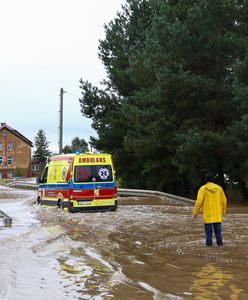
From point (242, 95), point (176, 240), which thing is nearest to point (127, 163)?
point (242, 95)

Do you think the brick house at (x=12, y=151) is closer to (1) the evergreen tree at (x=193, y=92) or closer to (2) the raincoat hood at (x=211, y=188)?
(1) the evergreen tree at (x=193, y=92)

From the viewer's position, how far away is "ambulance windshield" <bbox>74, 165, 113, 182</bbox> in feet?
64.0

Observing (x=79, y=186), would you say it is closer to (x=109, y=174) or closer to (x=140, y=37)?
(x=109, y=174)

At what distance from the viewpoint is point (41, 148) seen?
143 meters

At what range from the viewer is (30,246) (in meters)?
10.9

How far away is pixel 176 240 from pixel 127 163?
91.5 ft

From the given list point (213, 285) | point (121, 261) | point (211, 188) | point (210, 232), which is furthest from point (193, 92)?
point (213, 285)

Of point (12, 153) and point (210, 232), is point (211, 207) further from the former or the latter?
point (12, 153)

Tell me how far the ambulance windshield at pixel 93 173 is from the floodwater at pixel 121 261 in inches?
154

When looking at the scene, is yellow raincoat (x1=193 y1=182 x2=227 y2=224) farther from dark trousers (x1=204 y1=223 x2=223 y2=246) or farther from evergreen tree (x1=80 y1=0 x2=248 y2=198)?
evergreen tree (x1=80 y1=0 x2=248 y2=198)

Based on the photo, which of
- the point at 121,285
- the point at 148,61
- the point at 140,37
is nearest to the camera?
the point at 121,285

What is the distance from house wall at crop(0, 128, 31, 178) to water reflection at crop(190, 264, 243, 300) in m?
108

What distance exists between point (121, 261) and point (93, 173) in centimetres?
1046

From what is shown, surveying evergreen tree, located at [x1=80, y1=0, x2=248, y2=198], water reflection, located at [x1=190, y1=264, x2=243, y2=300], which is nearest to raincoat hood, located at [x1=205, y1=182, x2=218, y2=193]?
water reflection, located at [x1=190, y1=264, x2=243, y2=300]
